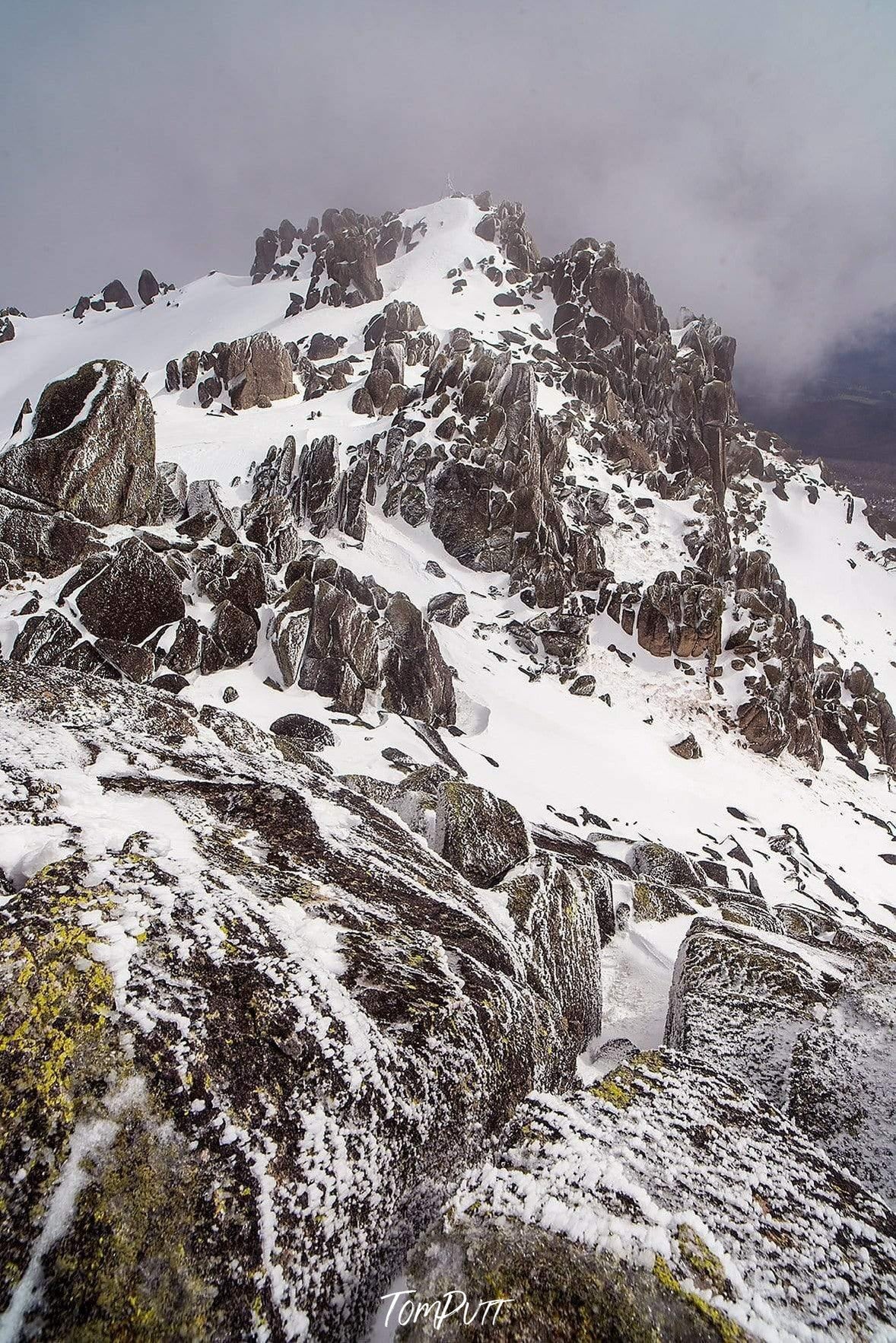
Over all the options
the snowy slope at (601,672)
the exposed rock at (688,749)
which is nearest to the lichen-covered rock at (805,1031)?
the snowy slope at (601,672)

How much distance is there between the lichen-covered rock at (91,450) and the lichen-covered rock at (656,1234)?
90.0 feet

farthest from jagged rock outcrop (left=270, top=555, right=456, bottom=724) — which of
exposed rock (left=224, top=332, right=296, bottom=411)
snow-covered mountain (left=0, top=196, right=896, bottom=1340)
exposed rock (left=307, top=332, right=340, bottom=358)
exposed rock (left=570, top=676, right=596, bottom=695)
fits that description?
exposed rock (left=307, top=332, right=340, bottom=358)

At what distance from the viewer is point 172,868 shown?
6.30 m

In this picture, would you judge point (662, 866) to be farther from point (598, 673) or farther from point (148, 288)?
point (148, 288)

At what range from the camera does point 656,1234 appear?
4.09 metres

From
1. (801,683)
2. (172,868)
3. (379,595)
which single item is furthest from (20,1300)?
(801,683)

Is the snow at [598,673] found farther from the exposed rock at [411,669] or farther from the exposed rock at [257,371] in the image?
the exposed rock at [257,371]

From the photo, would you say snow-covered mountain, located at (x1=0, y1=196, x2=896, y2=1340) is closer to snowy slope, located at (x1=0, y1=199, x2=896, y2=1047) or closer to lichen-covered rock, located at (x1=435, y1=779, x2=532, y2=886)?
lichen-covered rock, located at (x1=435, y1=779, x2=532, y2=886)

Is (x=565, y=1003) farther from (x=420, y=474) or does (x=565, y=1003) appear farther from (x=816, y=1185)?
(x=420, y=474)

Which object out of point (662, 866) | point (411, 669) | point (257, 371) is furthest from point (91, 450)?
point (257, 371)

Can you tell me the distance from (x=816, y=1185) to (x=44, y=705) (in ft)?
38.9

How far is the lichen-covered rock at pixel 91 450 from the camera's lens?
2314 centimetres

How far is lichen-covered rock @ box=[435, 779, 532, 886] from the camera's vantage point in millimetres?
12008

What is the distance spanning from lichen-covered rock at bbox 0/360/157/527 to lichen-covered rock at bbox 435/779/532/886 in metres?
21.5
